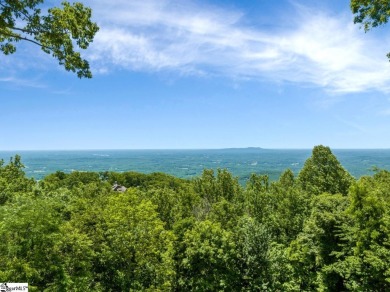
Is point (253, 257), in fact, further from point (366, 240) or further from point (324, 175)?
point (324, 175)

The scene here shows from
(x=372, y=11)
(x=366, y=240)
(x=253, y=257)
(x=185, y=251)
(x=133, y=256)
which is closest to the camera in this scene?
(x=372, y=11)

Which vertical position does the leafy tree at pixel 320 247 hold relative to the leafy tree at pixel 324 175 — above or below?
below

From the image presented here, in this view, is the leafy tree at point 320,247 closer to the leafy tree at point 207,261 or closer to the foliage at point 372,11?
the leafy tree at point 207,261

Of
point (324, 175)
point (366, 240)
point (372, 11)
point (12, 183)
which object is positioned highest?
point (372, 11)

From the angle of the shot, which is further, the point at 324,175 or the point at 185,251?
the point at 324,175

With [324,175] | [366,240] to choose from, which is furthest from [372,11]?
[324,175]

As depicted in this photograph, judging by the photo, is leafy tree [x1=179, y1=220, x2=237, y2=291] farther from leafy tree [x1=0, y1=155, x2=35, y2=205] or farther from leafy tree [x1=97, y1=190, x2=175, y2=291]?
leafy tree [x1=0, y1=155, x2=35, y2=205]

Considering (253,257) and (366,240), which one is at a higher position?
(366,240)

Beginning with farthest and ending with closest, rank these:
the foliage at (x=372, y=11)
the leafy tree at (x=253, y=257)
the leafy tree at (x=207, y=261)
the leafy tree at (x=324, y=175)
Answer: the leafy tree at (x=324, y=175)
the leafy tree at (x=253, y=257)
the leafy tree at (x=207, y=261)
the foliage at (x=372, y=11)

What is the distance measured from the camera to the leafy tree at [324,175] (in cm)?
4222

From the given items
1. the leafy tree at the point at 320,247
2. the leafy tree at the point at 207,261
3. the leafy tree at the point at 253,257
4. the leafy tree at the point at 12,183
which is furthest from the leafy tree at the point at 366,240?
the leafy tree at the point at 12,183

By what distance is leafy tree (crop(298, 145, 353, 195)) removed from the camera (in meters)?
42.2

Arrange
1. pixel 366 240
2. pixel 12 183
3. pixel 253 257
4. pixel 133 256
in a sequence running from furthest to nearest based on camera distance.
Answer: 1. pixel 12 183
2. pixel 253 257
3. pixel 133 256
4. pixel 366 240

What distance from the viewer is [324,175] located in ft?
146
